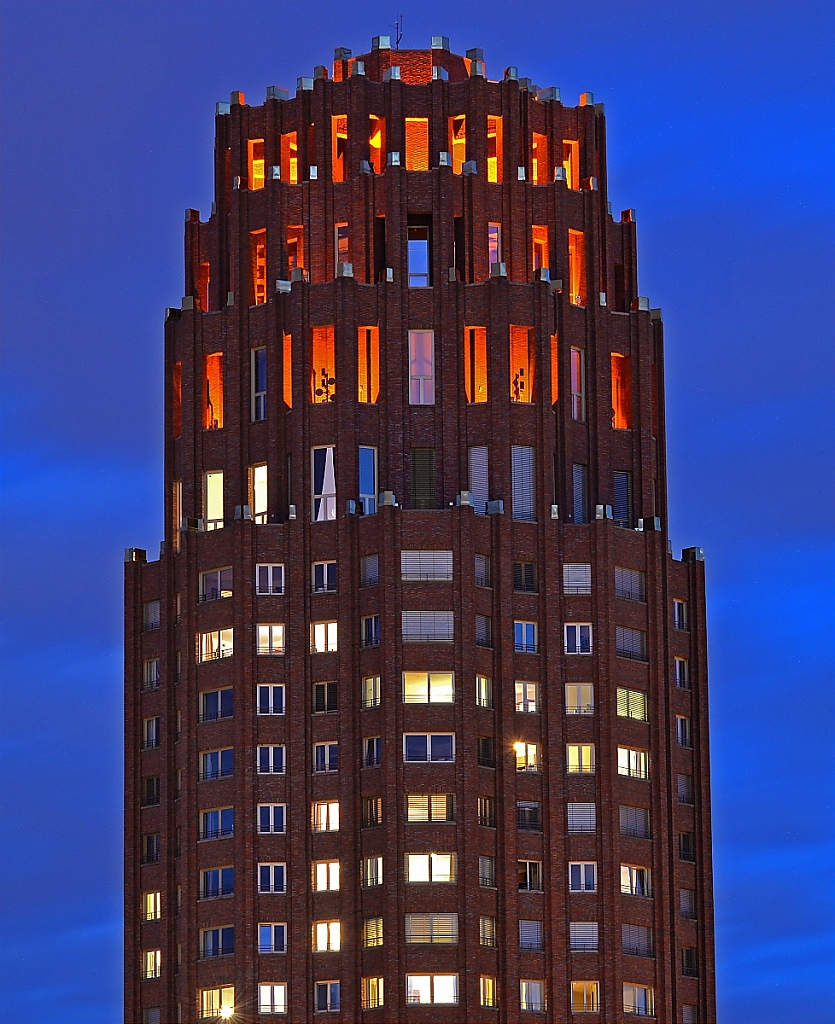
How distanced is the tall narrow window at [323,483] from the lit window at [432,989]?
29.4 m

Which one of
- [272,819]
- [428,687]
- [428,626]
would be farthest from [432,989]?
[428,626]

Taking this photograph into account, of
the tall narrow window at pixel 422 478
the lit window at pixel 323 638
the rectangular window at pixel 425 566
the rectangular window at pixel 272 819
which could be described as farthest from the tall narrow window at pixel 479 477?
the rectangular window at pixel 272 819

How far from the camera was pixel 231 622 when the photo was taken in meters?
196

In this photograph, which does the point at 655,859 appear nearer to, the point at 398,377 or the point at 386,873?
the point at 386,873

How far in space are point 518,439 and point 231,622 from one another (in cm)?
2151

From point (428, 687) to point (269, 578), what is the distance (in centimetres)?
1266

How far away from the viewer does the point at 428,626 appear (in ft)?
631

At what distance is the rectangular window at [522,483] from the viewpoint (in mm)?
198125

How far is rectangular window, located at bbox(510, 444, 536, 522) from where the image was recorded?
650 ft

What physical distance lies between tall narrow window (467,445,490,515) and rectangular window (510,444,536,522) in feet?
5.40

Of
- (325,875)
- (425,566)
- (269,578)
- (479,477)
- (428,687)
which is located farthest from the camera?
(479,477)


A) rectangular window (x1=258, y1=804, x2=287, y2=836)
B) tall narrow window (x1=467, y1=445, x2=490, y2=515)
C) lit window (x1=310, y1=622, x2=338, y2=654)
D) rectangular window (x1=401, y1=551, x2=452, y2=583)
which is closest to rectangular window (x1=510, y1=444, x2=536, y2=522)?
tall narrow window (x1=467, y1=445, x2=490, y2=515)

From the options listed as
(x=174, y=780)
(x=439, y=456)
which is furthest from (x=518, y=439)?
(x=174, y=780)

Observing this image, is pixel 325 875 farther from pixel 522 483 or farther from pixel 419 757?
pixel 522 483
